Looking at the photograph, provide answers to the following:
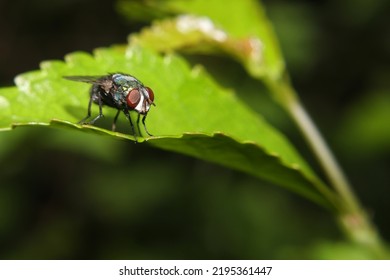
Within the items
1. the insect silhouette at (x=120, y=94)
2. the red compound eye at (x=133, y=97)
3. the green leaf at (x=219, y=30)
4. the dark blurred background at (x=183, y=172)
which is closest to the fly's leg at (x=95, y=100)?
the insect silhouette at (x=120, y=94)

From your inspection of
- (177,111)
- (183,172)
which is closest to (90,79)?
(177,111)

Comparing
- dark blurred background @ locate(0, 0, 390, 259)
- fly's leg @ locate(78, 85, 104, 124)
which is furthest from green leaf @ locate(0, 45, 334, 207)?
dark blurred background @ locate(0, 0, 390, 259)

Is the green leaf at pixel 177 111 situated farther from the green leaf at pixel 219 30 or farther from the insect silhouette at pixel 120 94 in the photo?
the green leaf at pixel 219 30

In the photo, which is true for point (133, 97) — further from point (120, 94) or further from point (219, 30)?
point (219, 30)

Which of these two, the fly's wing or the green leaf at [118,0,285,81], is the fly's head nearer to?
the fly's wing

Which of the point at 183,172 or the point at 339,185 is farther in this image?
the point at 183,172

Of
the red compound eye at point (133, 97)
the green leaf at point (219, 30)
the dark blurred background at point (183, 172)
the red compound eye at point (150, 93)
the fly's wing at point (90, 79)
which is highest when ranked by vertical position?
the dark blurred background at point (183, 172)
